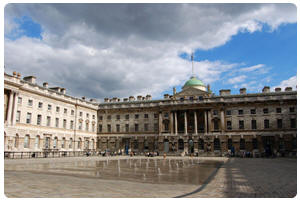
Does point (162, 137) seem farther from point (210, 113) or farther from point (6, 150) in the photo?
point (6, 150)

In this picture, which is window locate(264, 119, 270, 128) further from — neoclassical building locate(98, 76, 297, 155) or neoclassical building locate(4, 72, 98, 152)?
neoclassical building locate(4, 72, 98, 152)

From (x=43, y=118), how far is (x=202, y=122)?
3424 centimetres

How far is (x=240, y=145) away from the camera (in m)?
52.3

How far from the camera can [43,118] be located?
45.9 meters

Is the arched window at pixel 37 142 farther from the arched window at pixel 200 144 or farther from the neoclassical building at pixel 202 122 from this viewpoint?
the arched window at pixel 200 144

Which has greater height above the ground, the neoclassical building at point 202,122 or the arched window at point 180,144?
the neoclassical building at point 202,122

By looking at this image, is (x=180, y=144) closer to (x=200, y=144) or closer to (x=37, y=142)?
(x=200, y=144)

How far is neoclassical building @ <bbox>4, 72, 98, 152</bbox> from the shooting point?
126ft

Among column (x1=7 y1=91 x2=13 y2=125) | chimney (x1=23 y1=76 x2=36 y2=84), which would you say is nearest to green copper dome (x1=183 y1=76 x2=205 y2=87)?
chimney (x1=23 y1=76 x2=36 y2=84)

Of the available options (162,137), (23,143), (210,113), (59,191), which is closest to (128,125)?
(162,137)

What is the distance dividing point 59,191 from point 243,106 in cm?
5012

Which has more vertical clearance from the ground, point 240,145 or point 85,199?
point 85,199

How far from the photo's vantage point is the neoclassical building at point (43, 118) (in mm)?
38438

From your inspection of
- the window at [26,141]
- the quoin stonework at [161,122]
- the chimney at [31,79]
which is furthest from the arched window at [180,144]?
the chimney at [31,79]
